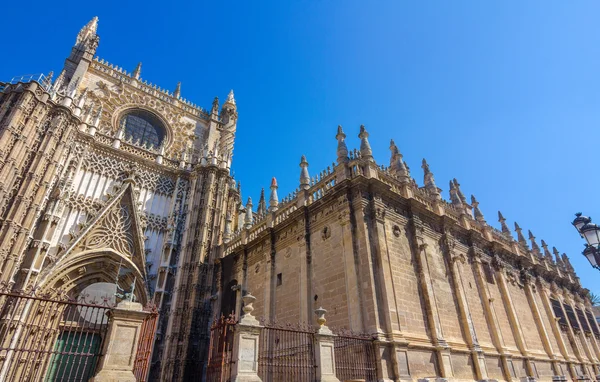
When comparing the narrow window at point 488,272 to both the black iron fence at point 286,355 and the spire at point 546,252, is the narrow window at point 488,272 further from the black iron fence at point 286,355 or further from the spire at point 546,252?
the spire at point 546,252

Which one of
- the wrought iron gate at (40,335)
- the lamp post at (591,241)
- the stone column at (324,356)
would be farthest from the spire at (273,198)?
the lamp post at (591,241)

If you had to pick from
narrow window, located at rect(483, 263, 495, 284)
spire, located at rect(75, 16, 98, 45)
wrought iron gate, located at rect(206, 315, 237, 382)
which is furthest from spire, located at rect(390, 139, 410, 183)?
spire, located at rect(75, 16, 98, 45)

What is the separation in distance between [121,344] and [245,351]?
2396mm

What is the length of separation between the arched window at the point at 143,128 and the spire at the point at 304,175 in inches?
431

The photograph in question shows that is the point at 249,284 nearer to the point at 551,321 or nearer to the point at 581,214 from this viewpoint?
the point at 581,214

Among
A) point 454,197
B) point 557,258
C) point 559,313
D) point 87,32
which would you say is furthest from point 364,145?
point 557,258

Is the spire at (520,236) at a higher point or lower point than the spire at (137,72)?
lower

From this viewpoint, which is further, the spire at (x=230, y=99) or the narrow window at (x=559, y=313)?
the spire at (x=230, y=99)

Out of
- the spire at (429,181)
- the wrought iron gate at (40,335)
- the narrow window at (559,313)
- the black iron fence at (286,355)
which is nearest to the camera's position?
the wrought iron gate at (40,335)

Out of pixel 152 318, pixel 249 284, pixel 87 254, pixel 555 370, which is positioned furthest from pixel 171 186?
A: pixel 555 370

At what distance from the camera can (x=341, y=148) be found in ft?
48.8

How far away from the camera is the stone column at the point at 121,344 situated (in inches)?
254

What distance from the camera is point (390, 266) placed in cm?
1223

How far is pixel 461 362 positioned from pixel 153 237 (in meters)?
15.7
